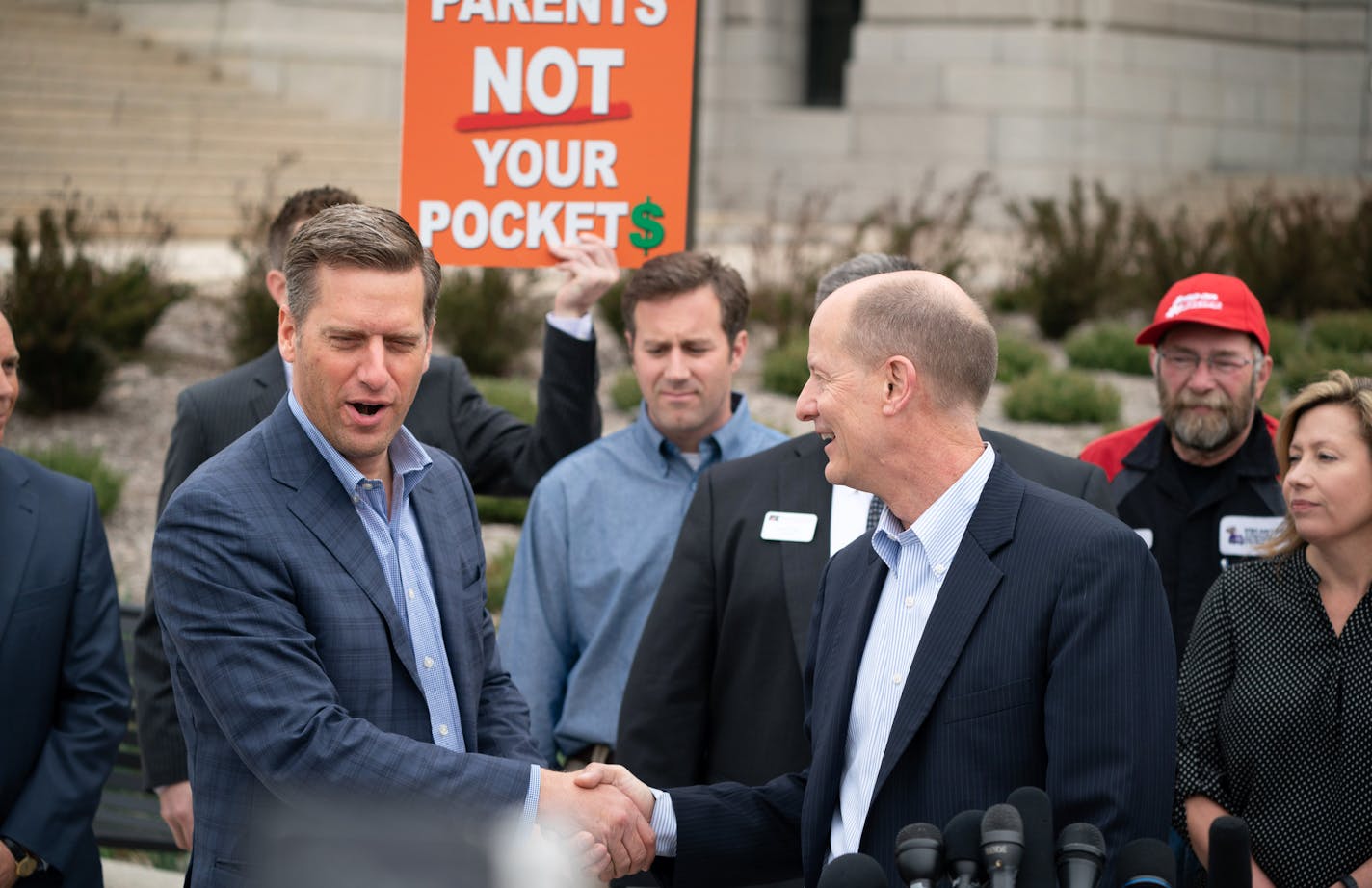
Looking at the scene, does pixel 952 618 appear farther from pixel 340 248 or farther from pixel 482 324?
pixel 482 324

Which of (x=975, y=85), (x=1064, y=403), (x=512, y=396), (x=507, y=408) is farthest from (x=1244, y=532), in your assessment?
(x=975, y=85)

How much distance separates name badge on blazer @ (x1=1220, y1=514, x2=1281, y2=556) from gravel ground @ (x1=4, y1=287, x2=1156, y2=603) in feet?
19.0

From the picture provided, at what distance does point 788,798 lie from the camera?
11.8 ft

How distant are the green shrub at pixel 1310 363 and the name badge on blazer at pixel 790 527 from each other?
903cm

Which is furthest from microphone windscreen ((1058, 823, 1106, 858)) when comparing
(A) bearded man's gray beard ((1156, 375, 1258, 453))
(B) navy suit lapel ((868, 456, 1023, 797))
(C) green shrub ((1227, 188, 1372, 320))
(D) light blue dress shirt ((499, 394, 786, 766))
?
(C) green shrub ((1227, 188, 1372, 320))

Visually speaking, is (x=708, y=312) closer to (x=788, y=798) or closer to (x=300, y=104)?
(x=788, y=798)

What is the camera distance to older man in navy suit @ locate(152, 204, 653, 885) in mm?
3045

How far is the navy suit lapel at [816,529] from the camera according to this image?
427 cm

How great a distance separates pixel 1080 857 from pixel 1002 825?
0.41ft

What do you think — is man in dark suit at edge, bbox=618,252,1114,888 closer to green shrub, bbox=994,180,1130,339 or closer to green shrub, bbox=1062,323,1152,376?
green shrub, bbox=1062,323,1152,376

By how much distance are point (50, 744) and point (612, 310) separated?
9533 mm

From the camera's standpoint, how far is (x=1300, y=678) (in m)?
4.41

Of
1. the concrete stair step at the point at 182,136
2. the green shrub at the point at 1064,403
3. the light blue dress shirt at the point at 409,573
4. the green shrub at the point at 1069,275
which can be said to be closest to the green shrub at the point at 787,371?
the green shrub at the point at 1064,403

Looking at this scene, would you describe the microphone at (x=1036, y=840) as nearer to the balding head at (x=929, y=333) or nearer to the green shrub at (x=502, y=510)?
the balding head at (x=929, y=333)
